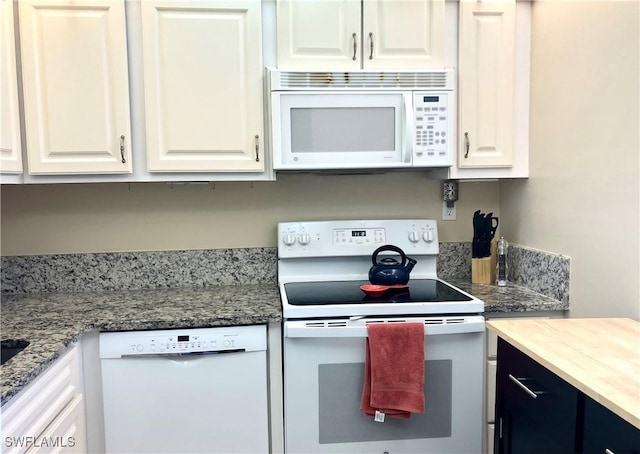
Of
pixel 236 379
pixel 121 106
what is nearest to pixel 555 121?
pixel 236 379

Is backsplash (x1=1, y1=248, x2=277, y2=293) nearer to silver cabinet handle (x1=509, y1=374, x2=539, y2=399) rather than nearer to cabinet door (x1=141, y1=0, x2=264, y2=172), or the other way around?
cabinet door (x1=141, y1=0, x2=264, y2=172)

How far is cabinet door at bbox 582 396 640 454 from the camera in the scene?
915mm

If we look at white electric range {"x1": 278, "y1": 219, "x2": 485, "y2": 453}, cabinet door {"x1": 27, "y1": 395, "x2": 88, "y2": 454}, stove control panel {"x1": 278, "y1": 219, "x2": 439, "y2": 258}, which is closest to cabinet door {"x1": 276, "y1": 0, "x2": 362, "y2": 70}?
stove control panel {"x1": 278, "y1": 219, "x2": 439, "y2": 258}

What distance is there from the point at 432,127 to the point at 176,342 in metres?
1.27

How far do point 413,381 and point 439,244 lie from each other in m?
0.84

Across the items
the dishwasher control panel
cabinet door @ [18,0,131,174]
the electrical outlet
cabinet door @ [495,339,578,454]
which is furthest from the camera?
the electrical outlet

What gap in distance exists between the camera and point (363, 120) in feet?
6.30

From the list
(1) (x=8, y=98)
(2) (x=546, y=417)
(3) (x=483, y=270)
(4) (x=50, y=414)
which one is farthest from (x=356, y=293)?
(1) (x=8, y=98)

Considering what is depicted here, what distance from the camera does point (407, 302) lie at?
176cm

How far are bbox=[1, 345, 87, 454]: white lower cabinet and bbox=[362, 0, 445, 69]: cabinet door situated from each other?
155 centimetres

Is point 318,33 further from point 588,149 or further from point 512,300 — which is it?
point 512,300

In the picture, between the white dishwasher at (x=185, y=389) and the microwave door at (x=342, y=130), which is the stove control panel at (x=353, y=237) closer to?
the microwave door at (x=342, y=130)

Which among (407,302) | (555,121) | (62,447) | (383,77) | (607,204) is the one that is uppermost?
(383,77)

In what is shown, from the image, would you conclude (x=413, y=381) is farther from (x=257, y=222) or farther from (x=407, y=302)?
(x=257, y=222)
